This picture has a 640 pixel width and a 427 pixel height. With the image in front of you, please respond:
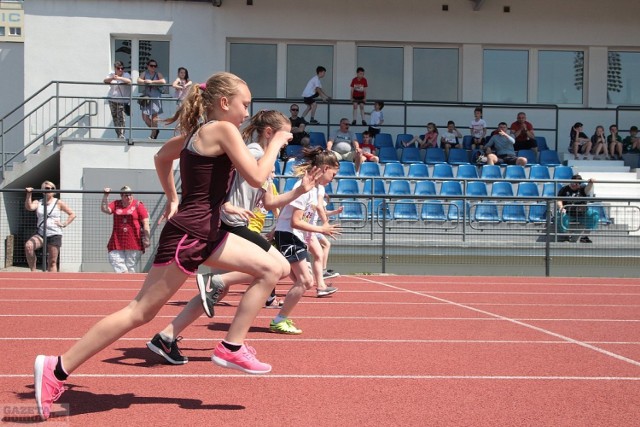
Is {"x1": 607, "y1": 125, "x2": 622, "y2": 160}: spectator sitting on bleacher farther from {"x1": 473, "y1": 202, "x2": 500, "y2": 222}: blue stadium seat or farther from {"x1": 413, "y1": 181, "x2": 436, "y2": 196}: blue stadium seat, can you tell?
{"x1": 473, "y1": 202, "x2": 500, "y2": 222}: blue stadium seat

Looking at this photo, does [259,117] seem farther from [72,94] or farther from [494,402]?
[72,94]

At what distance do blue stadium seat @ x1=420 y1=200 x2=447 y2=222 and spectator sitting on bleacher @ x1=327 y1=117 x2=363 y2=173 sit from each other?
2995 millimetres

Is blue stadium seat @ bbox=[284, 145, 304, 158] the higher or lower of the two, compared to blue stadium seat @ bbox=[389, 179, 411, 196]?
higher

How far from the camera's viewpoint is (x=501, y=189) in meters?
19.2

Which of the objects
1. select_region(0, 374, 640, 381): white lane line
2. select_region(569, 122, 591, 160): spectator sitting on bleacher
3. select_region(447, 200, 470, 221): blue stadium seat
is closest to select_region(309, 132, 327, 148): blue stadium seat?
select_region(447, 200, 470, 221): blue stadium seat

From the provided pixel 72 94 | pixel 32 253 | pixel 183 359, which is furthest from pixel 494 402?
pixel 72 94

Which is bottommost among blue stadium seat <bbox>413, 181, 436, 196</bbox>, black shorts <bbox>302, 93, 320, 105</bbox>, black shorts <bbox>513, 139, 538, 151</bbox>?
blue stadium seat <bbox>413, 181, 436, 196</bbox>

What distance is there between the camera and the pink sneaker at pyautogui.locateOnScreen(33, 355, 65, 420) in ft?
14.5

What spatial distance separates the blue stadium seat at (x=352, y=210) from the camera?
667 inches

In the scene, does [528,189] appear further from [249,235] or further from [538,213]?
[249,235]

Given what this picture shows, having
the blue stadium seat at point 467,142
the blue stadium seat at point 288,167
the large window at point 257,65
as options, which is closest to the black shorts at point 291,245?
the blue stadium seat at point 288,167

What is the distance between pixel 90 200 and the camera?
55.0 ft

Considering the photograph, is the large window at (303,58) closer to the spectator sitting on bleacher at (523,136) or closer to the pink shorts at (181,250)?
the spectator sitting on bleacher at (523,136)

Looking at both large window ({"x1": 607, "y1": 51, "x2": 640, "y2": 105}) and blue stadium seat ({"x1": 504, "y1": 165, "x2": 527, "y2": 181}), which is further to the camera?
large window ({"x1": 607, "y1": 51, "x2": 640, "y2": 105})
